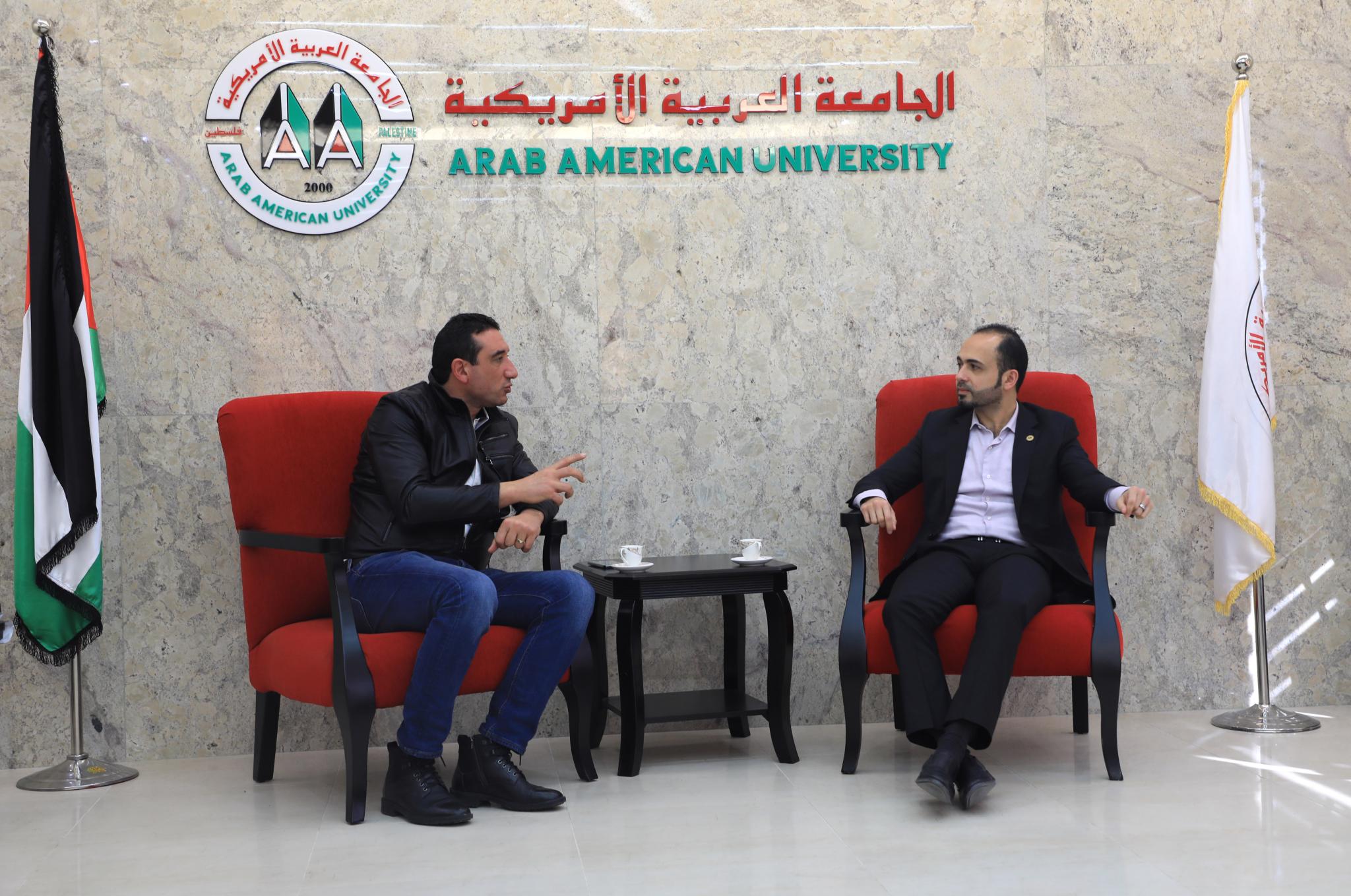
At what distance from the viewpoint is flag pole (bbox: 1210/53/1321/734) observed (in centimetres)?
380

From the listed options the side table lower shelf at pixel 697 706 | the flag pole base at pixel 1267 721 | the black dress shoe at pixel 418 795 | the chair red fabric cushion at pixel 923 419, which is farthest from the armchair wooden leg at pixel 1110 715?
the black dress shoe at pixel 418 795

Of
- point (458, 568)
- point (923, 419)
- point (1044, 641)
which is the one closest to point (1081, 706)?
point (1044, 641)

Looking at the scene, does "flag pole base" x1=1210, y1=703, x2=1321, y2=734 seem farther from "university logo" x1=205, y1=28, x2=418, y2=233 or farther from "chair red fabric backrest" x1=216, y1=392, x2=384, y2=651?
"university logo" x1=205, y1=28, x2=418, y2=233

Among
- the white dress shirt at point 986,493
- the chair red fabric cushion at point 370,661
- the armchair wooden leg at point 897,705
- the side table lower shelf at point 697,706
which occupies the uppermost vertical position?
the white dress shirt at point 986,493

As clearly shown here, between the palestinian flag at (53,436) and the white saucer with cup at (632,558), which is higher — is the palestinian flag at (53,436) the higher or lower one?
the higher one

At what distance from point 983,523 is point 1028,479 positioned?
0.18m

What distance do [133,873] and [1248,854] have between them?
239 centimetres

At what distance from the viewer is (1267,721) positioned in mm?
3822

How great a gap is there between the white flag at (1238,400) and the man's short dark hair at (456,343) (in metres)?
2.29

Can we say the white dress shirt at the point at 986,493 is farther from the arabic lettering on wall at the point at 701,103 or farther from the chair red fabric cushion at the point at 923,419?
the arabic lettering on wall at the point at 701,103

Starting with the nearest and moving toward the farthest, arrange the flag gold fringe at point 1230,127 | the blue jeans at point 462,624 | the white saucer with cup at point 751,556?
the blue jeans at point 462,624, the white saucer with cup at point 751,556, the flag gold fringe at point 1230,127

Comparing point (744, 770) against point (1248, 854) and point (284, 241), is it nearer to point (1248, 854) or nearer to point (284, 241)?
point (1248, 854)

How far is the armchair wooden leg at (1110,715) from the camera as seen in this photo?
316cm

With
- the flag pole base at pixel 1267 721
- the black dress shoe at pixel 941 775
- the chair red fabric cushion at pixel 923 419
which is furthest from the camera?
the flag pole base at pixel 1267 721
